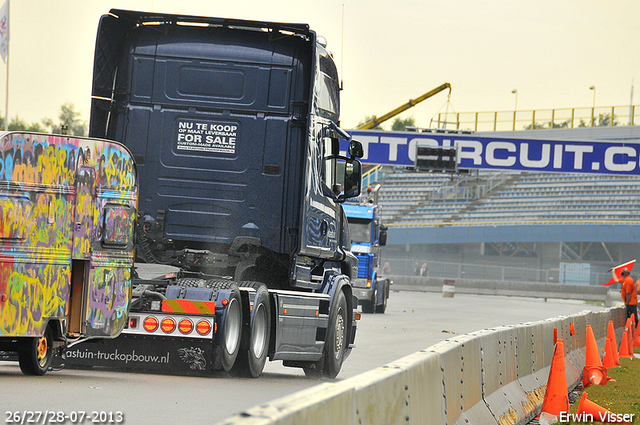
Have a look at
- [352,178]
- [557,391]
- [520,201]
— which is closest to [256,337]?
[352,178]

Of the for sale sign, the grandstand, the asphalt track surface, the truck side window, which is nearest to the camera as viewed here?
the asphalt track surface

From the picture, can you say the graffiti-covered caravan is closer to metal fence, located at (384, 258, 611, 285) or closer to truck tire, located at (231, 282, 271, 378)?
truck tire, located at (231, 282, 271, 378)

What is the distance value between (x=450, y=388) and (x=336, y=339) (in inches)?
228

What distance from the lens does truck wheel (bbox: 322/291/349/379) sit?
12.0 m

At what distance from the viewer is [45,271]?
9.11 m

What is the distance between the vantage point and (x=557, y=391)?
9.45m

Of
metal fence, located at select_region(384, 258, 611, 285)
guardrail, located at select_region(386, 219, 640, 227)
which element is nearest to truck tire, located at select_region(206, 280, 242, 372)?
metal fence, located at select_region(384, 258, 611, 285)

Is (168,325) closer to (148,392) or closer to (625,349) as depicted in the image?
(148,392)

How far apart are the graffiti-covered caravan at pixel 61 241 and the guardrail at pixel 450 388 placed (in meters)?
3.69

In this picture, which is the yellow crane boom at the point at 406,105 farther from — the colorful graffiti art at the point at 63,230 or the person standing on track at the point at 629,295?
the colorful graffiti art at the point at 63,230

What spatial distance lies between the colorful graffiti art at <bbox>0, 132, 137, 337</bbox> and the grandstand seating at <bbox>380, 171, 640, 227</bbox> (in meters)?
55.7

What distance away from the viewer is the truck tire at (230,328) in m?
10.3

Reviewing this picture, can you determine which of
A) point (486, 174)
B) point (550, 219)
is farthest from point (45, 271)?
point (486, 174)

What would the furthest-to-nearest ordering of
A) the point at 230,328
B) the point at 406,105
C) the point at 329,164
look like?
1. the point at 406,105
2. the point at 329,164
3. the point at 230,328
